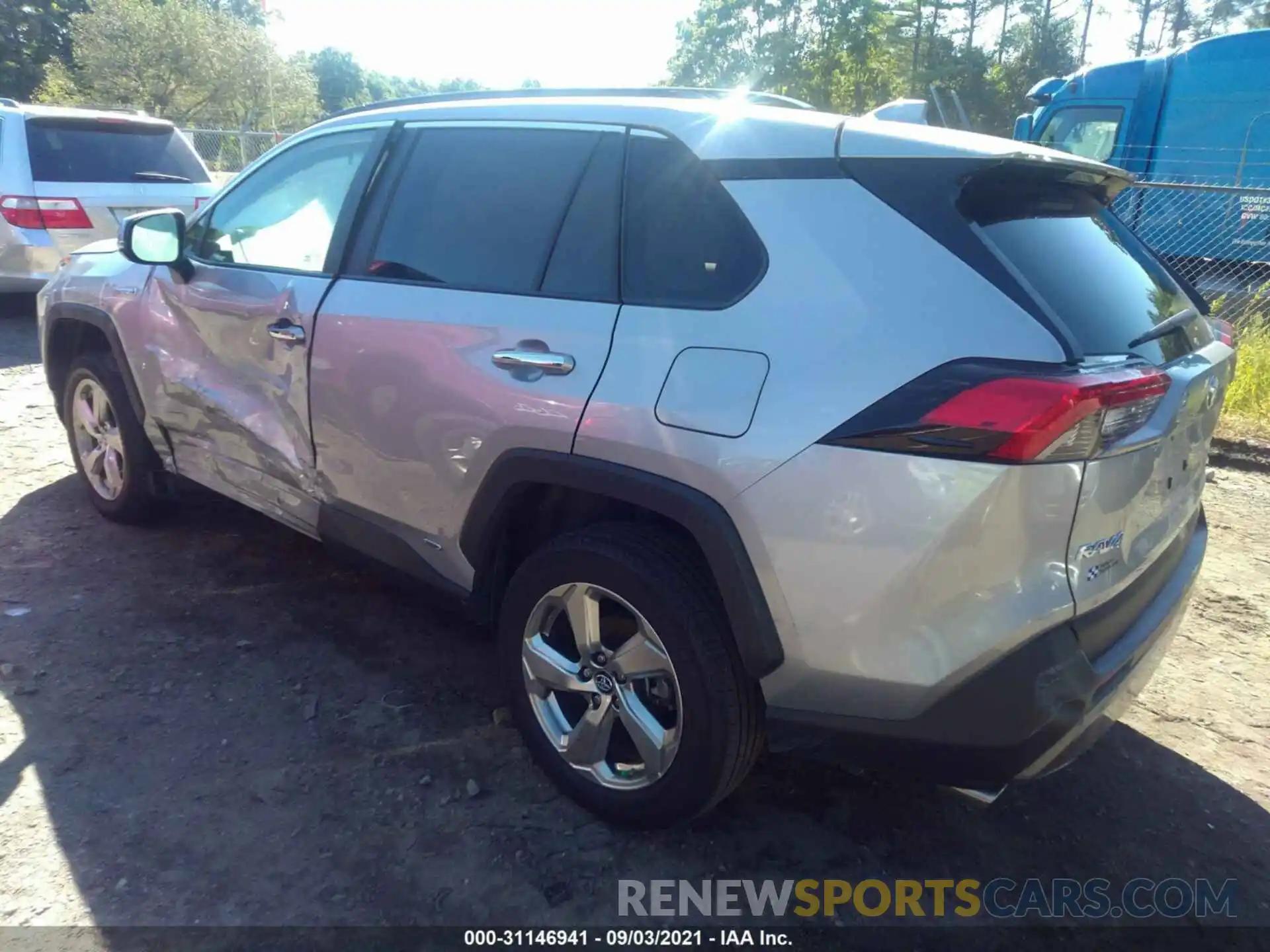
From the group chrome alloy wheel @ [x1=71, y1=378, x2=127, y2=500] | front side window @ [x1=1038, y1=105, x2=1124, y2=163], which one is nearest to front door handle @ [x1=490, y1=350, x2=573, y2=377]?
chrome alloy wheel @ [x1=71, y1=378, x2=127, y2=500]

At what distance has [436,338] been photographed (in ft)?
8.89

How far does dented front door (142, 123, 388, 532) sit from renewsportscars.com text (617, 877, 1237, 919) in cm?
178

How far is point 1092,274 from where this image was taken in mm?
2234

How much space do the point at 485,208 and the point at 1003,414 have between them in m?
1.63

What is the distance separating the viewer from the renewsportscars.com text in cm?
238

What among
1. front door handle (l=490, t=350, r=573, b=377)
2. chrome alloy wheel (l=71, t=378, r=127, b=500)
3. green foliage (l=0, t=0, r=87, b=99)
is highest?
green foliage (l=0, t=0, r=87, b=99)

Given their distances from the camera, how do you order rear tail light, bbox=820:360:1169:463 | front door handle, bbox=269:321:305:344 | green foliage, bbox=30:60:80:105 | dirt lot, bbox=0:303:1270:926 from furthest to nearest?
green foliage, bbox=30:60:80:105 → front door handle, bbox=269:321:305:344 → dirt lot, bbox=0:303:1270:926 → rear tail light, bbox=820:360:1169:463

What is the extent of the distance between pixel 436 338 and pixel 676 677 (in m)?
1.16

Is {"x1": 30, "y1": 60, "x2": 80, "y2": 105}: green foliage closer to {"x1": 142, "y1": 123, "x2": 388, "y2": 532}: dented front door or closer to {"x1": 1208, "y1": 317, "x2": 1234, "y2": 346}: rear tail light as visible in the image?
{"x1": 142, "y1": 123, "x2": 388, "y2": 532}: dented front door

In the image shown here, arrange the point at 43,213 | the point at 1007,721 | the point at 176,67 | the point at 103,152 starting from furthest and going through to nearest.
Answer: the point at 176,67 < the point at 103,152 < the point at 43,213 < the point at 1007,721

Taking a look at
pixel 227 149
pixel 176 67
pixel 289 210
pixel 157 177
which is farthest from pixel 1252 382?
pixel 176 67

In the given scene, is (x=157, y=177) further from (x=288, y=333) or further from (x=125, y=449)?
(x=288, y=333)

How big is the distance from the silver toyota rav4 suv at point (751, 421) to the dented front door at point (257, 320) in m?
0.05

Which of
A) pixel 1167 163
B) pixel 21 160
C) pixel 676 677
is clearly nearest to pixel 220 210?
pixel 676 677
